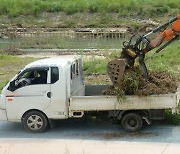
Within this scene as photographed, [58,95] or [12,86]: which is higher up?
[12,86]

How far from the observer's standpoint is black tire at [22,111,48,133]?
487 inches

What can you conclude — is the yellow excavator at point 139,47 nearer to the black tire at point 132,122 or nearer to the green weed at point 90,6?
the black tire at point 132,122

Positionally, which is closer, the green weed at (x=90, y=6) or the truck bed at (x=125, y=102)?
the truck bed at (x=125, y=102)

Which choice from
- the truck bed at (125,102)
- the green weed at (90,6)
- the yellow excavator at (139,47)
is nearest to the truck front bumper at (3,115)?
the truck bed at (125,102)

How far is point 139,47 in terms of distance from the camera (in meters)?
12.5

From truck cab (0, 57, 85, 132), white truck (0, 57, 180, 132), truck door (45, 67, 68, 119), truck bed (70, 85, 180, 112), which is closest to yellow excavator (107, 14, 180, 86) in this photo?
truck bed (70, 85, 180, 112)

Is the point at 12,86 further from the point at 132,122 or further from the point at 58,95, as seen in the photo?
the point at 132,122

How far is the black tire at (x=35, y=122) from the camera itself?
12359mm

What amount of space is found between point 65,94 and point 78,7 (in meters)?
30.3

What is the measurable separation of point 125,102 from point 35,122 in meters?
2.39

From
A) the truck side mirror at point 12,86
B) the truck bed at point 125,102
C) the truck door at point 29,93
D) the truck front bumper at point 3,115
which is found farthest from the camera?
the truck front bumper at point 3,115

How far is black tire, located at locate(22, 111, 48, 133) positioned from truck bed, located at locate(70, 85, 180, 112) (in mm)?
854

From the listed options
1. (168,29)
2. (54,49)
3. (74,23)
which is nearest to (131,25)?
(74,23)

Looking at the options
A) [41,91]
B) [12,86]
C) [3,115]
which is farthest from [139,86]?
[3,115]
